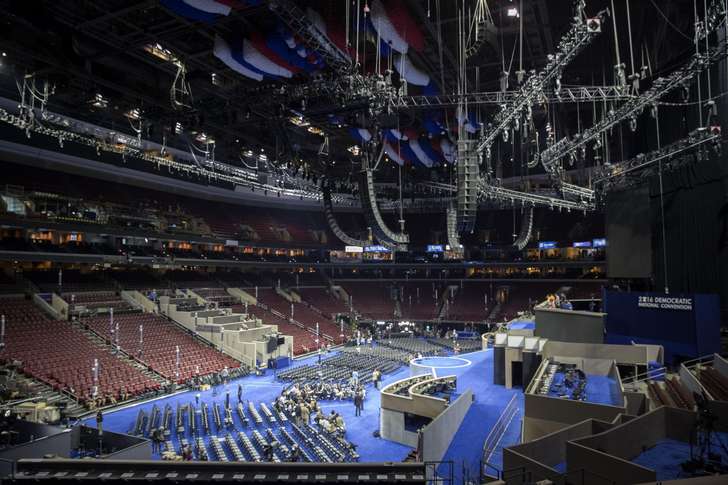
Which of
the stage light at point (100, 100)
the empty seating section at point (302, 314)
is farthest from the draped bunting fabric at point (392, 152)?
the empty seating section at point (302, 314)

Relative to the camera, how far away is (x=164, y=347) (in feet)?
80.6

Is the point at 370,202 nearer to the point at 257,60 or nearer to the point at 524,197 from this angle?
the point at 257,60

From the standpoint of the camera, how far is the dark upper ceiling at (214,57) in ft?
44.9

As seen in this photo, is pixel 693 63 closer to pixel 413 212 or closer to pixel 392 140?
pixel 392 140

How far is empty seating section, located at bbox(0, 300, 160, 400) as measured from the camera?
18.9 m

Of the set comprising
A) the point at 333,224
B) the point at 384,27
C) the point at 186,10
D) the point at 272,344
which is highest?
the point at 384,27

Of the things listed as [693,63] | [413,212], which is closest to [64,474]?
[693,63]

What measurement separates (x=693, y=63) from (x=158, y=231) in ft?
105

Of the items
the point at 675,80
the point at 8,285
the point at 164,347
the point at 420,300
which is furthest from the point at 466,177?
the point at 420,300

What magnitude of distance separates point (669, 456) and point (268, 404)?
14.9 m

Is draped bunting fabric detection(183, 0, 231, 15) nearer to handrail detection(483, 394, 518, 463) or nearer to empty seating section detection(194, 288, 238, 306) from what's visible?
handrail detection(483, 394, 518, 463)

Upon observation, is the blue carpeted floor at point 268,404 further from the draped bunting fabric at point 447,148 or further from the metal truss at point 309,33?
the draped bunting fabric at point 447,148

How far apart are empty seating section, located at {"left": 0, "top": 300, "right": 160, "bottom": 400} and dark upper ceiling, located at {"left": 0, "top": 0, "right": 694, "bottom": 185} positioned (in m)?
10.4

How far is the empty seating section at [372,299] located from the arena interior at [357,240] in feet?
24.7
